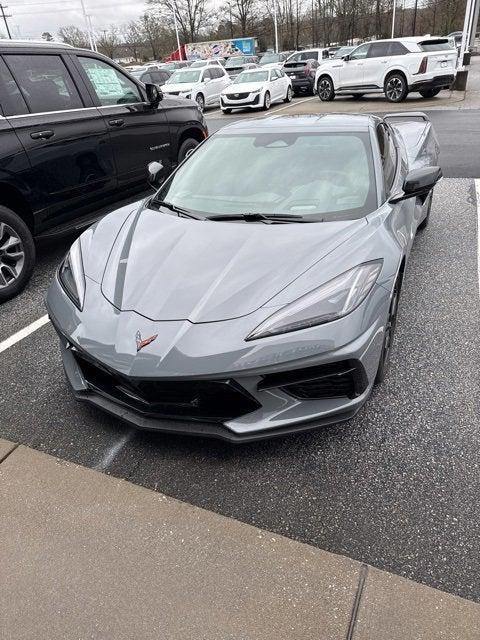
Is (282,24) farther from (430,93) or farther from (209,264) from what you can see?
(209,264)

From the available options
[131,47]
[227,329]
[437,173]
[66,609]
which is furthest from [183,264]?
[131,47]

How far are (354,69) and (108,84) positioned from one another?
1373 centimetres

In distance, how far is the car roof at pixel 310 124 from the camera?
11.3 ft

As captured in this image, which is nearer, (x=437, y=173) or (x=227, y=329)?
(x=227, y=329)

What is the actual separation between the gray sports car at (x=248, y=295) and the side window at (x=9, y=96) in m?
1.63

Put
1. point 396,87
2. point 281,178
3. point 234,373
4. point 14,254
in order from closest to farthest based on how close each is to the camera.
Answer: point 234,373 < point 281,178 < point 14,254 < point 396,87

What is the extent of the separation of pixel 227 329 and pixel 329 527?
0.91m

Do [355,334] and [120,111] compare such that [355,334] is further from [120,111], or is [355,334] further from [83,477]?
[120,111]

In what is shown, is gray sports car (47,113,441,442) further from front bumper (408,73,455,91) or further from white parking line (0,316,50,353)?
front bumper (408,73,455,91)

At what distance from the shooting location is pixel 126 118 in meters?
5.17

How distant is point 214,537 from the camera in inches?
77.5

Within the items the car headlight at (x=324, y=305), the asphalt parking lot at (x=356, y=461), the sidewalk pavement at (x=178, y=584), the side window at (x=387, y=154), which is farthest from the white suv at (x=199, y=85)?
the sidewalk pavement at (x=178, y=584)

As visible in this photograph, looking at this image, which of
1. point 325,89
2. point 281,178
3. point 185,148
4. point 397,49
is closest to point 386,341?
point 281,178

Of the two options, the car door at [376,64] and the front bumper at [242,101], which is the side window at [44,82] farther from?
the front bumper at [242,101]
